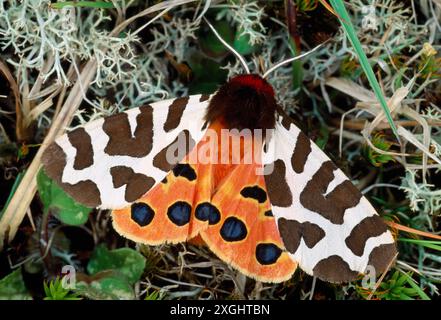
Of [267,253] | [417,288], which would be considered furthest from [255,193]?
[417,288]

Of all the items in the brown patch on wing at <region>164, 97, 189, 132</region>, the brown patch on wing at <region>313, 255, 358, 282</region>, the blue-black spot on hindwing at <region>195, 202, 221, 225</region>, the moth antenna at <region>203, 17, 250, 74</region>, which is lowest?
the brown patch on wing at <region>313, 255, 358, 282</region>

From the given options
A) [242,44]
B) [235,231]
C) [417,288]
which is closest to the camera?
[235,231]

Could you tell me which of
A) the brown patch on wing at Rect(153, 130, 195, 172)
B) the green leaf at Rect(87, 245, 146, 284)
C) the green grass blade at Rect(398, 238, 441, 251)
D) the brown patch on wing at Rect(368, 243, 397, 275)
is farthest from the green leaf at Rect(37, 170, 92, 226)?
the green grass blade at Rect(398, 238, 441, 251)

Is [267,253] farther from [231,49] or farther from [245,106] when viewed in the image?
[231,49]

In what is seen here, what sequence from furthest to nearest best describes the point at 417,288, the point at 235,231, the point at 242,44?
the point at 242,44, the point at 417,288, the point at 235,231

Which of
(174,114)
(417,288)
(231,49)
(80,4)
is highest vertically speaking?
(80,4)

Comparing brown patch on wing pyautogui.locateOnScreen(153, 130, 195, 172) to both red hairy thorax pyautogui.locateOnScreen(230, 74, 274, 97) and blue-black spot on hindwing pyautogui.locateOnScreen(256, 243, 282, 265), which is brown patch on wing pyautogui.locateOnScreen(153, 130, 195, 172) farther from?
blue-black spot on hindwing pyautogui.locateOnScreen(256, 243, 282, 265)
